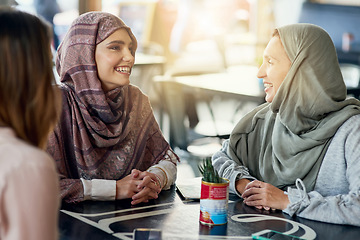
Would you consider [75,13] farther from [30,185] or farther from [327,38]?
[30,185]

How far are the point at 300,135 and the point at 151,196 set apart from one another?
1.84ft

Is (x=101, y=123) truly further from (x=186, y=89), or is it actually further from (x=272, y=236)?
(x=186, y=89)

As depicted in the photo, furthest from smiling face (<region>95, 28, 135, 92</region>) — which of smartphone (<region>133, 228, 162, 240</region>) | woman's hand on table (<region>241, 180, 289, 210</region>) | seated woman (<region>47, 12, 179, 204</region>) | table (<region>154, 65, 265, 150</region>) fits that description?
table (<region>154, 65, 265, 150</region>)

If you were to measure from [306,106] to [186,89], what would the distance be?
107 inches

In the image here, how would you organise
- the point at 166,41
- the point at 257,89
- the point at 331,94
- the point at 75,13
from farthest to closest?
the point at 166,41 < the point at 75,13 < the point at 257,89 < the point at 331,94

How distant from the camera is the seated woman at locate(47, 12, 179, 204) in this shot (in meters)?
1.90

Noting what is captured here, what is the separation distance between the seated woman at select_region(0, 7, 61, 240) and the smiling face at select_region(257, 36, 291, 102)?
3.60ft

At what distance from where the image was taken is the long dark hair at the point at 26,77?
94 cm

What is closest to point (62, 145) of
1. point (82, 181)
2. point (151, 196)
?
point (82, 181)

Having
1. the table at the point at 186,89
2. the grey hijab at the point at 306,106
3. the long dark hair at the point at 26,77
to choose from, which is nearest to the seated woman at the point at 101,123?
the grey hijab at the point at 306,106

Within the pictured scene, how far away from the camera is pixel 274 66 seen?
6.37 feet

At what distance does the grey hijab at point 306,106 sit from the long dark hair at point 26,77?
107cm

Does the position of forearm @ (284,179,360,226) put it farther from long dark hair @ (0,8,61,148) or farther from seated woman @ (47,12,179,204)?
long dark hair @ (0,8,61,148)

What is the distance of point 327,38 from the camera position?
1.88 metres
